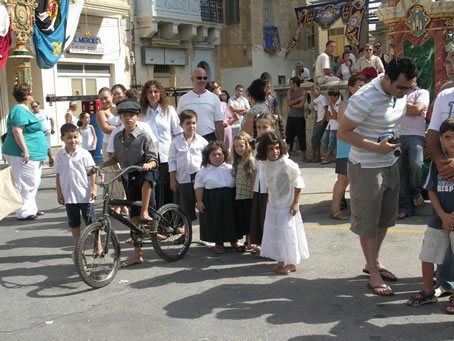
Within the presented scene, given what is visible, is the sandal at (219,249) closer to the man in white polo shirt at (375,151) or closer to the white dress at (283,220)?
the white dress at (283,220)

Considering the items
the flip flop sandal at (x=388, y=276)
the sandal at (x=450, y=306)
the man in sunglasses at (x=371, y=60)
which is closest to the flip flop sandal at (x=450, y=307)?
the sandal at (x=450, y=306)

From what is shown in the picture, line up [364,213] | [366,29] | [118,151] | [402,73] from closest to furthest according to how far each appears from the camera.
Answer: [402,73] → [364,213] → [118,151] → [366,29]

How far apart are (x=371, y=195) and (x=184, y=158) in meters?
2.51

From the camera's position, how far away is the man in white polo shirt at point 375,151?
14.1 ft

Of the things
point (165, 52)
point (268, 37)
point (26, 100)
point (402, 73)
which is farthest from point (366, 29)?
point (402, 73)

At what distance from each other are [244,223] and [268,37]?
942 inches

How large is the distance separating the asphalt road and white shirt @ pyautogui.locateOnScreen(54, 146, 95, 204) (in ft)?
A: 2.41

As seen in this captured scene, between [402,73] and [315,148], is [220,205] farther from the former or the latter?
[315,148]

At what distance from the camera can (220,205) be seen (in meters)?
5.93

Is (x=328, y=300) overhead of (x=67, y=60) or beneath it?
beneath

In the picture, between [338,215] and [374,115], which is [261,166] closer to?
[374,115]

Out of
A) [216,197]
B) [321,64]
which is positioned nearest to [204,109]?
[216,197]

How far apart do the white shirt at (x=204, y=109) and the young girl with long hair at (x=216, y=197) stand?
1188 mm

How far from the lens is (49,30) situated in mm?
16438
